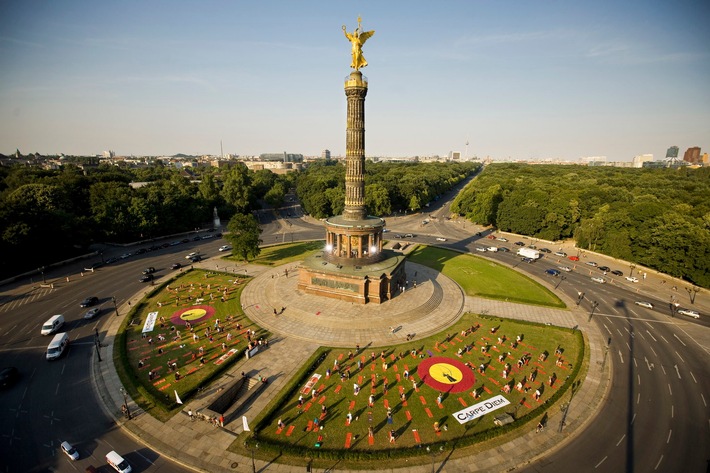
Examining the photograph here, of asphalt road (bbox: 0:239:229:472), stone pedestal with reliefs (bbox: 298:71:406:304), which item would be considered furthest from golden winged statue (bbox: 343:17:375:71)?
asphalt road (bbox: 0:239:229:472)

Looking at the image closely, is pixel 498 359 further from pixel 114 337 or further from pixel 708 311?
pixel 114 337

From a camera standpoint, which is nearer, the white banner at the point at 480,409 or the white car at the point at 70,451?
the white car at the point at 70,451

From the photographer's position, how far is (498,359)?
1531 inches

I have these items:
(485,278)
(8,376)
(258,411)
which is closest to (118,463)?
(258,411)

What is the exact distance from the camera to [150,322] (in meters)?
46.3

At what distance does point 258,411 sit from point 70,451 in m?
14.4

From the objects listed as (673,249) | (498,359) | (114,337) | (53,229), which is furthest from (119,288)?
(673,249)

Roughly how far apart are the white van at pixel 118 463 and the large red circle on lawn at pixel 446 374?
2717 cm

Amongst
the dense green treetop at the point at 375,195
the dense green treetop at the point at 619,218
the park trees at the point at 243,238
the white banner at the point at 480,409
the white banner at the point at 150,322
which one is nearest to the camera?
the white banner at the point at 480,409

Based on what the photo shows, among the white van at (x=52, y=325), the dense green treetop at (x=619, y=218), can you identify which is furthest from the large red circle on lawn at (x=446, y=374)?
the dense green treetop at (x=619, y=218)

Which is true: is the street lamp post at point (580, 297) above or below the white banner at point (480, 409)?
above

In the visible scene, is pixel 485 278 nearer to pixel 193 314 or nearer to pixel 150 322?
pixel 193 314

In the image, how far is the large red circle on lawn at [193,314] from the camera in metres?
46.8

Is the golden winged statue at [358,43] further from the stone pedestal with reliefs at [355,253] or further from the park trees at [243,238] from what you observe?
the park trees at [243,238]
